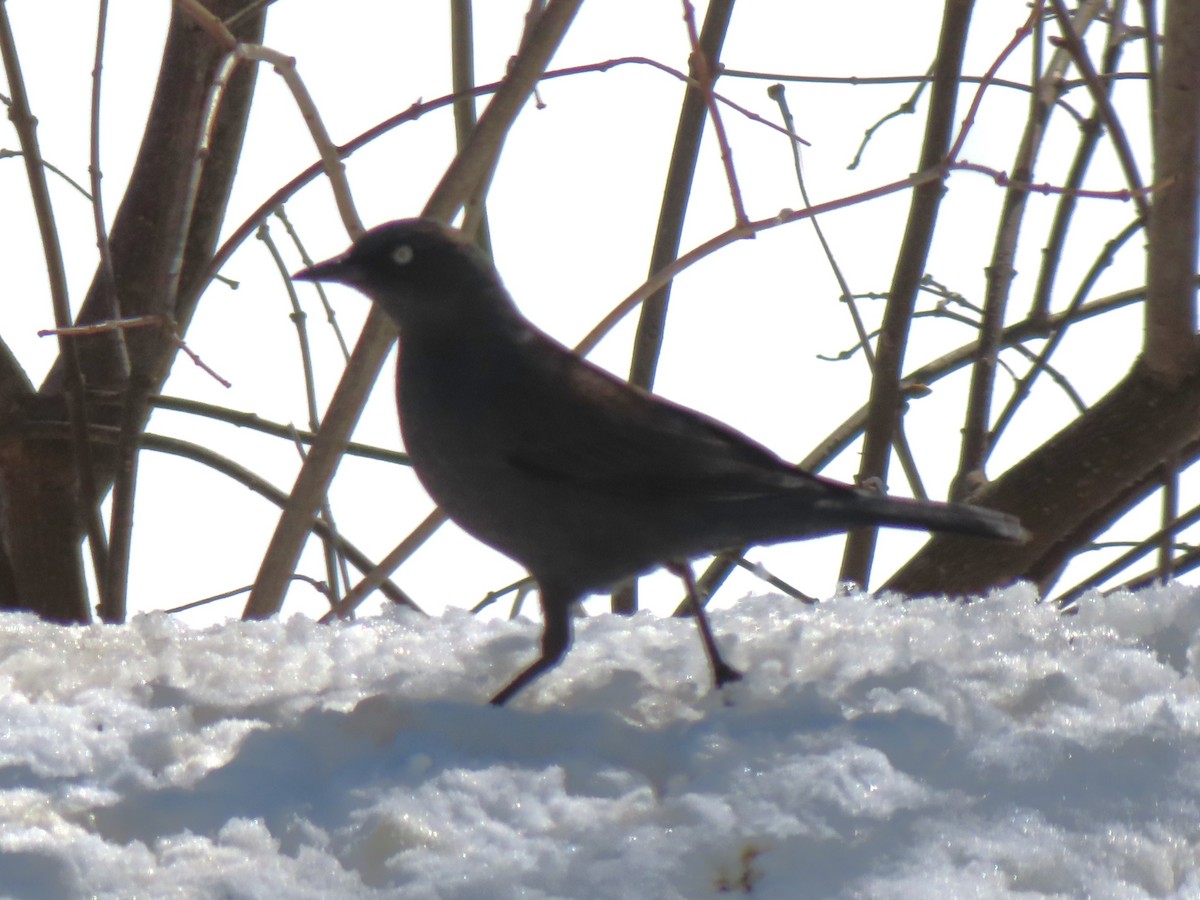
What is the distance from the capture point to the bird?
2.91 metres

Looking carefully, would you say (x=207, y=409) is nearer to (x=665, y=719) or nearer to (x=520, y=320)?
(x=520, y=320)

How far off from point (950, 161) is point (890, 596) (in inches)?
38.0

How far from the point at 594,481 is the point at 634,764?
2.68ft

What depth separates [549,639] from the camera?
273 cm

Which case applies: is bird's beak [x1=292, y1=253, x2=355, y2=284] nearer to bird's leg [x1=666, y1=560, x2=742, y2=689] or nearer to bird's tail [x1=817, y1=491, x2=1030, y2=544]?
bird's leg [x1=666, y1=560, x2=742, y2=689]

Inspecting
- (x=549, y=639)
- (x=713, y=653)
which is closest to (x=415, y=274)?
(x=549, y=639)

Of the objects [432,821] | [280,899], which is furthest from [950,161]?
[280,899]

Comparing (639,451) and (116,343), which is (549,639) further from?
(116,343)

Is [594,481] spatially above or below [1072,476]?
below

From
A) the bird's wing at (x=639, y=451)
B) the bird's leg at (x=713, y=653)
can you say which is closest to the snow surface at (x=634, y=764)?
the bird's leg at (x=713, y=653)

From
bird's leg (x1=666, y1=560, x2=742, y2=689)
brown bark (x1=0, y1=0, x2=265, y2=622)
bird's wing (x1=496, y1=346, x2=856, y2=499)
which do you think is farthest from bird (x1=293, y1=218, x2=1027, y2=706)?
brown bark (x1=0, y1=0, x2=265, y2=622)

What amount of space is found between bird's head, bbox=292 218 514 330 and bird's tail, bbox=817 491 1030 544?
0.85 meters

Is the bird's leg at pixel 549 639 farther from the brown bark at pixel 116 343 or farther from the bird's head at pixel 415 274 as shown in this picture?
the brown bark at pixel 116 343

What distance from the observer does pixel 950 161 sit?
334 centimetres
